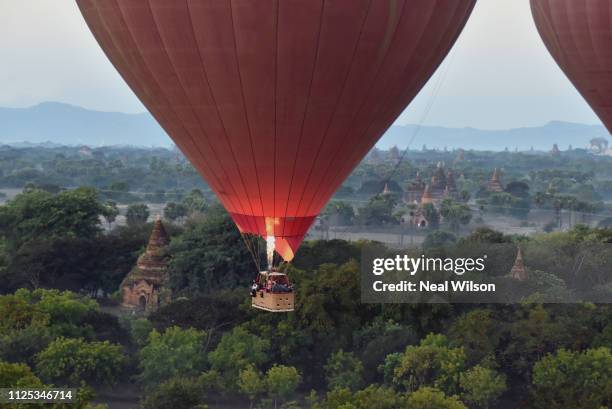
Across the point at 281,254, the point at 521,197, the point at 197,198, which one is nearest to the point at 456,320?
the point at 281,254

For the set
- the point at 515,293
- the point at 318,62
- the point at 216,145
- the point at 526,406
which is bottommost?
the point at 526,406

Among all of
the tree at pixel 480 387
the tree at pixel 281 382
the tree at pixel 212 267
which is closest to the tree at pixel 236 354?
the tree at pixel 281 382

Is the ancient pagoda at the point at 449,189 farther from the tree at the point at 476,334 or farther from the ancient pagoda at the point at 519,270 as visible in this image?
the tree at the point at 476,334

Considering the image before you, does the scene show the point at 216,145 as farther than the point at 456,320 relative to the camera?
No

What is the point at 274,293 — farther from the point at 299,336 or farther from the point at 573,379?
the point at 299,336

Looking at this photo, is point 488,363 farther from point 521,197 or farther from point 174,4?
point 521,197

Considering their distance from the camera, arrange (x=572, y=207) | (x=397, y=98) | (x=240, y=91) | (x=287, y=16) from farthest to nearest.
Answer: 1. (x=572, y=207)
2. (x=397, y=98)
3. (x=240, y=91)
4. (x=287, y=16)
